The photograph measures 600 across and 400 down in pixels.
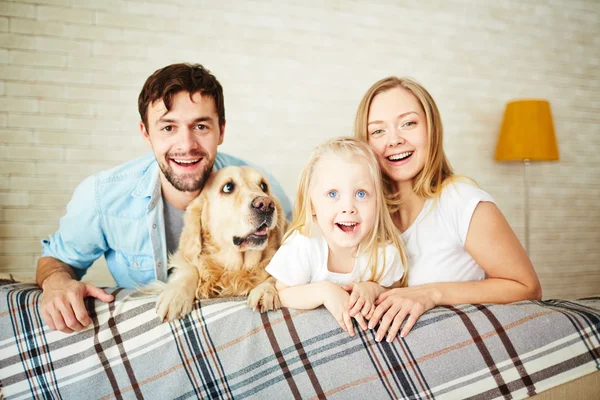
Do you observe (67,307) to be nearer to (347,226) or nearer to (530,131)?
(347,226)

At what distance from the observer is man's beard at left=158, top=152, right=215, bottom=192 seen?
1343 mm

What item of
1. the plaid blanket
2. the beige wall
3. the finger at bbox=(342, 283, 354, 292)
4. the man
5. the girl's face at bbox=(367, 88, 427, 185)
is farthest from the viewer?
the beige wall

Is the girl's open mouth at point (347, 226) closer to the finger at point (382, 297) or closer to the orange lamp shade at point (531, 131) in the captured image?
the finger at point (382, 297)

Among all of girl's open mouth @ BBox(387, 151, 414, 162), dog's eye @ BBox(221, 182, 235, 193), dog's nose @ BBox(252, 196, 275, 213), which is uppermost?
girl's open mouth @ BBox(387, 151, 414, 162)

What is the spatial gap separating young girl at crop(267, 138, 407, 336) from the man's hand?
0.52 m

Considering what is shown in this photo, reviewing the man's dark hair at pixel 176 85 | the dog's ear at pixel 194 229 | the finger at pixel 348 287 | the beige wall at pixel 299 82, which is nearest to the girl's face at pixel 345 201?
the finger at pixel 348 287

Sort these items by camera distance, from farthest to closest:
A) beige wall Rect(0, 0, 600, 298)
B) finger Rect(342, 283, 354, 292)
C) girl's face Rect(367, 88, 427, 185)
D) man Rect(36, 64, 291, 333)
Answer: beige wall Rect(0, 0, 600, 298) < girl's face Rect(367, 88, 427, 185) < man Rect(36, 64, 291, 333) < finger Rect(342, 283, 354, 292)

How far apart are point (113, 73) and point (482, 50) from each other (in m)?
2.92

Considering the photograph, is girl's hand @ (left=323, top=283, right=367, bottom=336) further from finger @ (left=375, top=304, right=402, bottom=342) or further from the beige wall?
the beige wall

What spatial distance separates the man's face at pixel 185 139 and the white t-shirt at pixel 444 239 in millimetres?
713

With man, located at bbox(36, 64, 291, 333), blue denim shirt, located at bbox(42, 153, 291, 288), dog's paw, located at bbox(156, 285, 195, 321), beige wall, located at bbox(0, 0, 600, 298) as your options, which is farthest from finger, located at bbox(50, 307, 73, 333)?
beige wall, located at bbox(0, 0, 600, 298)

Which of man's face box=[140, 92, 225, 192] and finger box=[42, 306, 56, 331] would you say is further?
man's face box=[140, 92, 225, 192]

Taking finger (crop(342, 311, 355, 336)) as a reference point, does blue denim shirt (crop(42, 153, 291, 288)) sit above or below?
above

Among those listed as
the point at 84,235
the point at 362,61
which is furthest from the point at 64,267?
the point at 362,61
